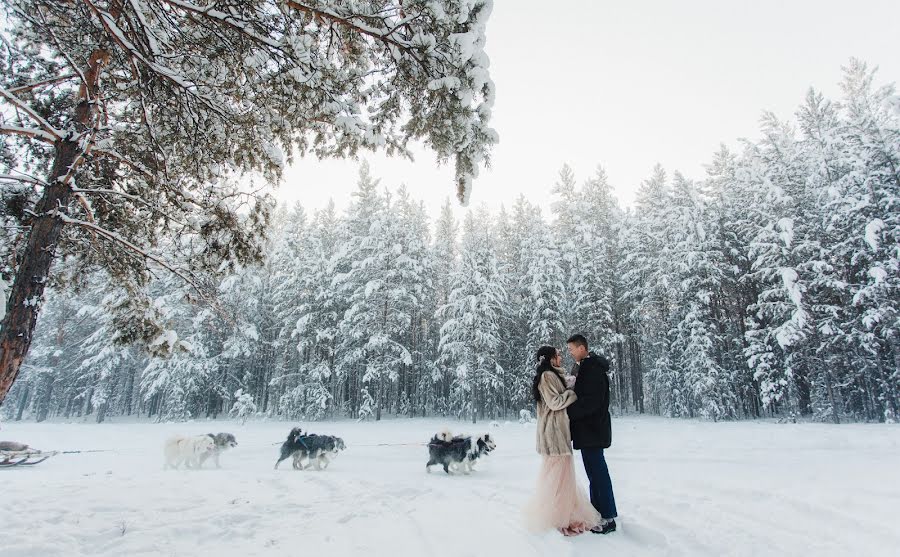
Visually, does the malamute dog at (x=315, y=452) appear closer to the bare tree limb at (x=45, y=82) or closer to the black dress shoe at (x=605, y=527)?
the black dress shoe at (x=605, y=527)

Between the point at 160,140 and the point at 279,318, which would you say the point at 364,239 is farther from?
the point at 160,140

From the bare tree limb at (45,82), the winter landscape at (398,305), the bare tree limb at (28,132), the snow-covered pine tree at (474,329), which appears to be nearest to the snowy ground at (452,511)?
the winter landscape at (398,305)

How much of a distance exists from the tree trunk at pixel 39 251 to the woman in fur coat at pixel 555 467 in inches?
252

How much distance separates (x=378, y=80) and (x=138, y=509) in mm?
6507

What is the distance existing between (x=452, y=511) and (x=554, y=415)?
1967 millimetres

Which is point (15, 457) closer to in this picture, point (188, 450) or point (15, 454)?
point (15, 454)

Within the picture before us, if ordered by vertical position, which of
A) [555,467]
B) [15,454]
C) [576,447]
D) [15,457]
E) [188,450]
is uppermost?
[576,447]

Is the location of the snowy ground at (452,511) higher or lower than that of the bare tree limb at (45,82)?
lower

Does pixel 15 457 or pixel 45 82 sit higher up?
pixel 45 82

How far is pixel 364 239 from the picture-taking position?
26438 mm

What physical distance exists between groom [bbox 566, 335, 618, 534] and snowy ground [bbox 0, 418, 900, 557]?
410 mm

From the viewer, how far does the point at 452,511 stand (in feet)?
17.5

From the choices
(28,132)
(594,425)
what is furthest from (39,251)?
(594,425)

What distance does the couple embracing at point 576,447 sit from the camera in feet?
14.5
